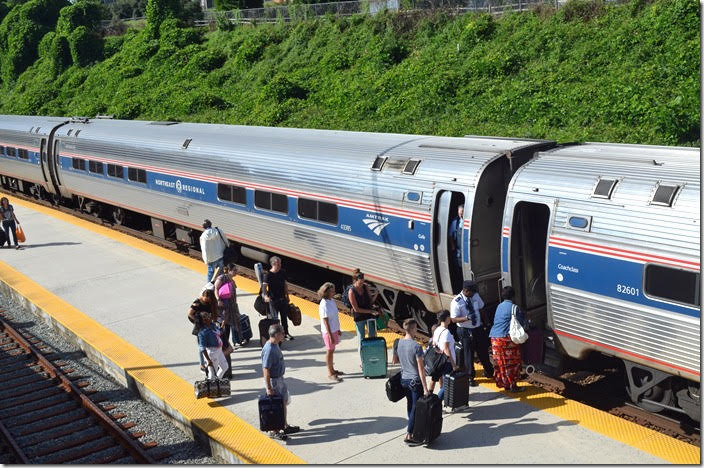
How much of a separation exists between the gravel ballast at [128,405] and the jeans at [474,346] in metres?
3.38

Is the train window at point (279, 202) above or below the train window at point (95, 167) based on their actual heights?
below

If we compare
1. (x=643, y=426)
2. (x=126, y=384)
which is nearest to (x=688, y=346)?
(x=643, y=426)

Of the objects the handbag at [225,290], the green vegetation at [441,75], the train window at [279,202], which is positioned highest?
the green vegetation at [441,75]

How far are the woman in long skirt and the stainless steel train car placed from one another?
58 cm

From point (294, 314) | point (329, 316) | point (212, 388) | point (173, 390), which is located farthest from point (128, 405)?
point (329, 316)

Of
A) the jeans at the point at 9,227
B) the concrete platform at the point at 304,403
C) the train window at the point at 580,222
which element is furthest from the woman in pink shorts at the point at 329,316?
the jeans at the point at 9,227

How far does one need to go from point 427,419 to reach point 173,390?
12.8 ft

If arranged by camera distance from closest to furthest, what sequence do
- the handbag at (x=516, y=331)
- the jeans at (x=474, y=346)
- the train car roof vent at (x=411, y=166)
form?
the handbag at (x=516, y=331) < the jeans at (x=474, y=346) < the train car roof vent at (x=411, y=166)

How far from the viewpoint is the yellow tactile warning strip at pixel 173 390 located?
838 centimetres

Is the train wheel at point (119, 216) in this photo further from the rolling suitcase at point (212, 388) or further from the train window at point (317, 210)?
the rolling suitcase at point (212, 388)

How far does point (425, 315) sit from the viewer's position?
1196 centimetres

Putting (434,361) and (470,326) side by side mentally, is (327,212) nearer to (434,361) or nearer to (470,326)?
(470,326)

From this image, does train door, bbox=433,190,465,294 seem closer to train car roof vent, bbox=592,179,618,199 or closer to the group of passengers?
the group of passengers

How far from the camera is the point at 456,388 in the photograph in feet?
28.8
